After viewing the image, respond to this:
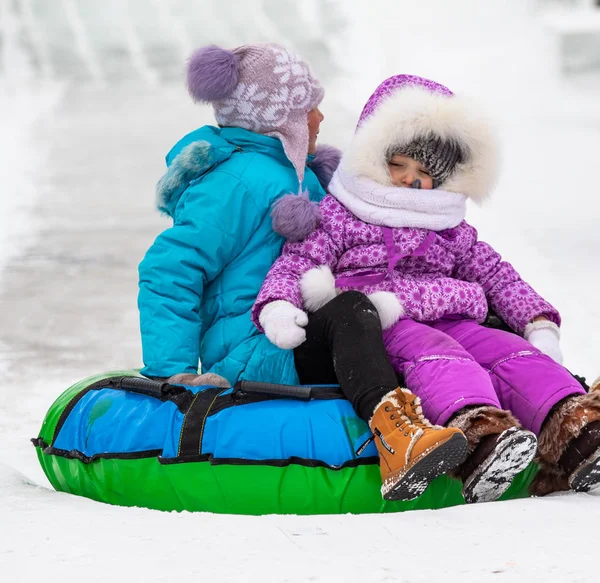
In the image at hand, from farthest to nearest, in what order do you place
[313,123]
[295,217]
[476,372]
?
[313,123]
[295,217]
[476,372]

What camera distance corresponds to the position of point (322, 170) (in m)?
3.16

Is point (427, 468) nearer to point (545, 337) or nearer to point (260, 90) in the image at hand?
point (545, 337)

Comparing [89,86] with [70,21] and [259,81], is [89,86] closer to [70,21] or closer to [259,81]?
[70,21]

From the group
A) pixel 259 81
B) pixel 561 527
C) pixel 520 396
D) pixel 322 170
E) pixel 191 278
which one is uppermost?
pixel 259 81

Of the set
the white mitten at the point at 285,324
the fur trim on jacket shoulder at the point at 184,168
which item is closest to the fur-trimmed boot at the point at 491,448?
the white mitten at the point at 285,324

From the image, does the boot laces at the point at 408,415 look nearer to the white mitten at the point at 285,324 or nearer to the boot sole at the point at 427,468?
the boot sole at the point at 427,468

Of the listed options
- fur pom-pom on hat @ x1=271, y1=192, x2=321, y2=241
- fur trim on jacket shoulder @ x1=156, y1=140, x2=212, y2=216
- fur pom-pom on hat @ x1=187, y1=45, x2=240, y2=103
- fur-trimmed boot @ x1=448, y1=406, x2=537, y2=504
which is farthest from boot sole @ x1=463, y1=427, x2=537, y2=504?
fur pom-pom on hat @ x1=187, y1=45, x2=240, y2=103

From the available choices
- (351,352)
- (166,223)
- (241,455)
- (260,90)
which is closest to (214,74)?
(260,90)

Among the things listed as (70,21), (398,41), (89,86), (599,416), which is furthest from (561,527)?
(70,21)

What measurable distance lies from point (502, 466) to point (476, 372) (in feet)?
0.79

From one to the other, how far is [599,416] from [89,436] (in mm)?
1202

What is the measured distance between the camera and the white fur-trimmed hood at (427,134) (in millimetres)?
2816

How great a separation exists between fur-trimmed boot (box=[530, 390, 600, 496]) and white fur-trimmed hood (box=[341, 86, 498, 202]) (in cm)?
72

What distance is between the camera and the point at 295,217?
2742 mm
